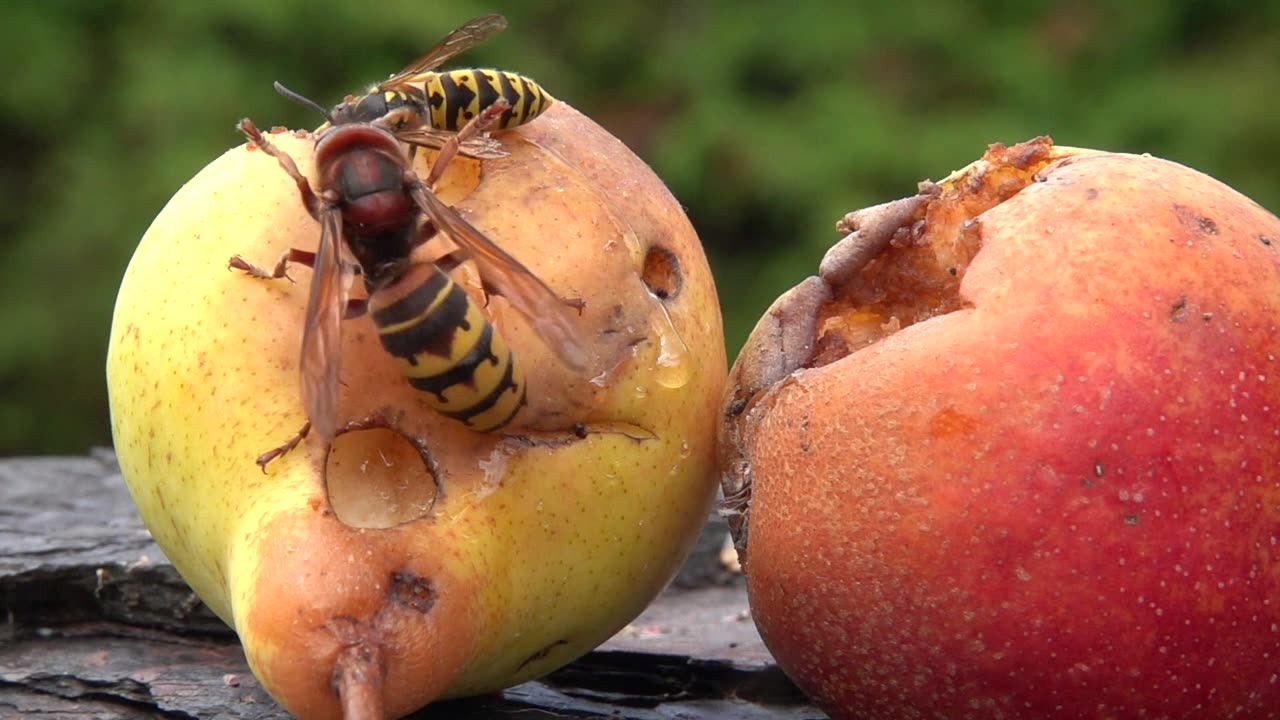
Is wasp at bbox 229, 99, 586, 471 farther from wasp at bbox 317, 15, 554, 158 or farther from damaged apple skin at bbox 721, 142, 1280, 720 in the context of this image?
damaged apple skin at bbox 721, 142, 1280, 720

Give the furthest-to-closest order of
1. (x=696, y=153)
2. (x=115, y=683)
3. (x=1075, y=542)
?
(x=696, y=153) < (x=115, y=683) < (x=1075, y=542)

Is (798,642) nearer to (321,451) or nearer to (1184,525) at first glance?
(1184,525)

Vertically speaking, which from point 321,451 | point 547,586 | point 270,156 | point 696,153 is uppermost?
point 696,153

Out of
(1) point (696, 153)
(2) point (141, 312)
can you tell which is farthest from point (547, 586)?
(1) point (696, 153)

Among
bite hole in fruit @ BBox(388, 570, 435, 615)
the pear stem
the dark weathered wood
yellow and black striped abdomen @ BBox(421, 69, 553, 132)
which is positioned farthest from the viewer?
the dark weathered wood

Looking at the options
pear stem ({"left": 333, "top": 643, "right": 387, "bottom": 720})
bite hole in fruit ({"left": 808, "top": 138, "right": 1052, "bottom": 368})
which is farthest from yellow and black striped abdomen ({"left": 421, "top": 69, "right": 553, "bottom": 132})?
pear stem ({"left": 333, "top": 643, "right": 387, "bottom": 720})

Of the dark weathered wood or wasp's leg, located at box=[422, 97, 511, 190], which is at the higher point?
wasp's leg, located at box=[422, 97, 511, 190]

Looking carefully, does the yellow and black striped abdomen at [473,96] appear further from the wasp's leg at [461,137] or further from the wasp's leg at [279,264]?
the wasp's leg at [279,264]
